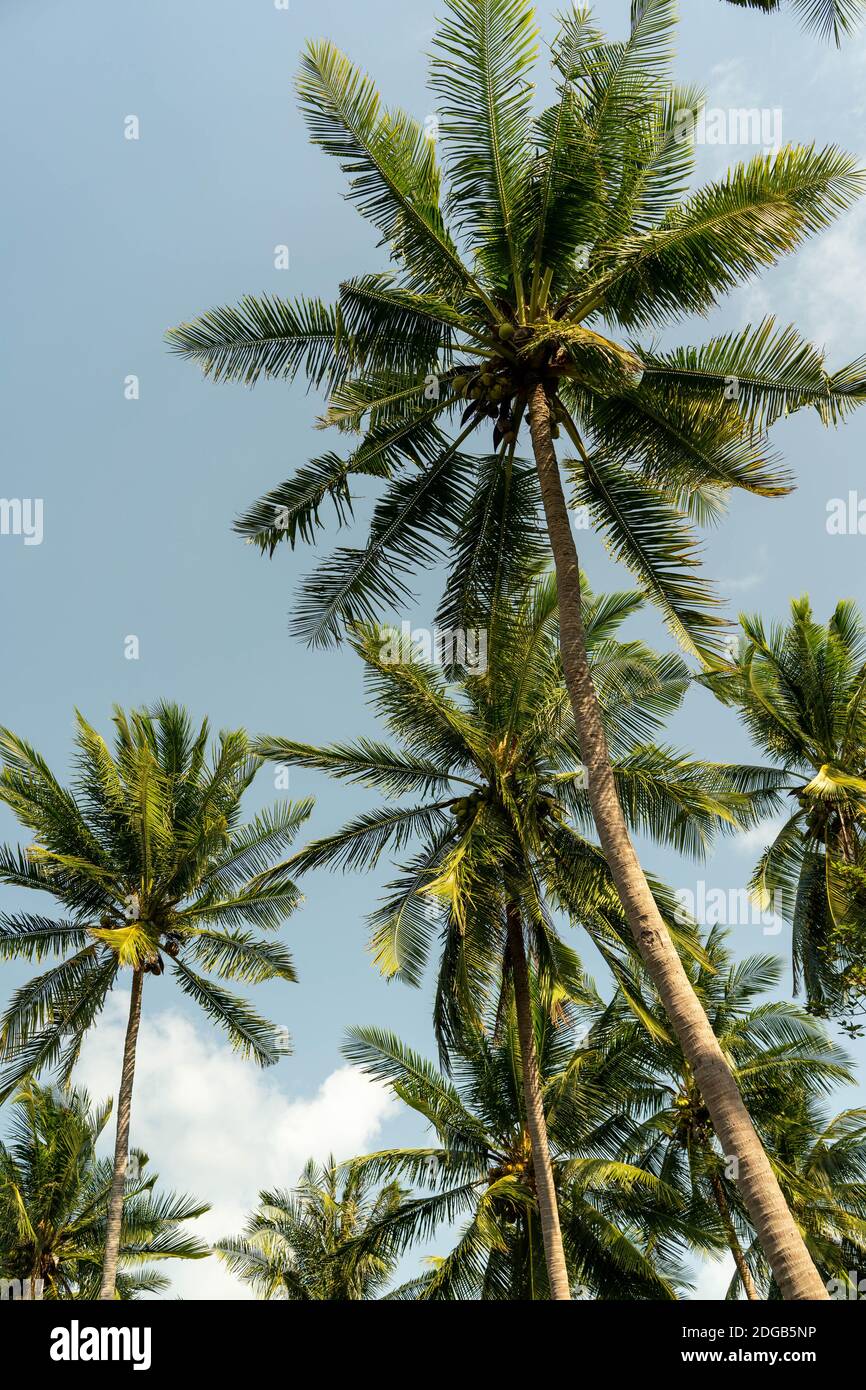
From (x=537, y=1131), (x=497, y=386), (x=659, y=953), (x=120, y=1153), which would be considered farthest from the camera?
(x=120, y=1153)

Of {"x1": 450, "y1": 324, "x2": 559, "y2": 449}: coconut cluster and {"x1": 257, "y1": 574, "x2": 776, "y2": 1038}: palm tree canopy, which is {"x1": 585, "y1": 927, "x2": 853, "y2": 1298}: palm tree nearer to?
{"x1": 257, "y1": 574, "x2": 776, "y2": 1038}: palm tree canopy

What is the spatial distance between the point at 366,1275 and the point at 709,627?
1799 centimetres

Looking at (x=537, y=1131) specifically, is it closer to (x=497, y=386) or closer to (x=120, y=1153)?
(x=120, y=1153)

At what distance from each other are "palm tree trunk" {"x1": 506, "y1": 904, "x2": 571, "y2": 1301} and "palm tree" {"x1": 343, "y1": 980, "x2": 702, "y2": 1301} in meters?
1.09

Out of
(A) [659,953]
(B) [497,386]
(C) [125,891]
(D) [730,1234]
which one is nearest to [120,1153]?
(C) [125,891]

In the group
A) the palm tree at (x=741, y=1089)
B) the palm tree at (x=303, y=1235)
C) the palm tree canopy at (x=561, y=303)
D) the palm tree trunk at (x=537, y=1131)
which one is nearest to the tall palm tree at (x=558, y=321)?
the palm tree canopy at (x=561, y=303)

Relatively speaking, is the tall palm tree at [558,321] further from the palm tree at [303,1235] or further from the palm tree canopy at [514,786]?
the palm tree at [303,1235]

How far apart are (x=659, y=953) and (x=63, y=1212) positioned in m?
19.5

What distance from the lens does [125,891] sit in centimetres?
1738

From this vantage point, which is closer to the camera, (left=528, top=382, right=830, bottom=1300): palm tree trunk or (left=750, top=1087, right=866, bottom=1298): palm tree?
(left=528, top=382, right=830, bottom=1300): palm tree trunk

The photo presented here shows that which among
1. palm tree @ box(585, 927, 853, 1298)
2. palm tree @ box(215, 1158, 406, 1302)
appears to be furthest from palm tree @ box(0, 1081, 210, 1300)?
palm tree @ box(585, 927, 853, 1298)

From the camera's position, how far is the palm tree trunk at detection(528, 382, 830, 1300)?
21.7 feet

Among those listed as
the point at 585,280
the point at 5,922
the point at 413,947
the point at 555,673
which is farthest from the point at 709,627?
the point at 5,922

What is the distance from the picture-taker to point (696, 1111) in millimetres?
19922
